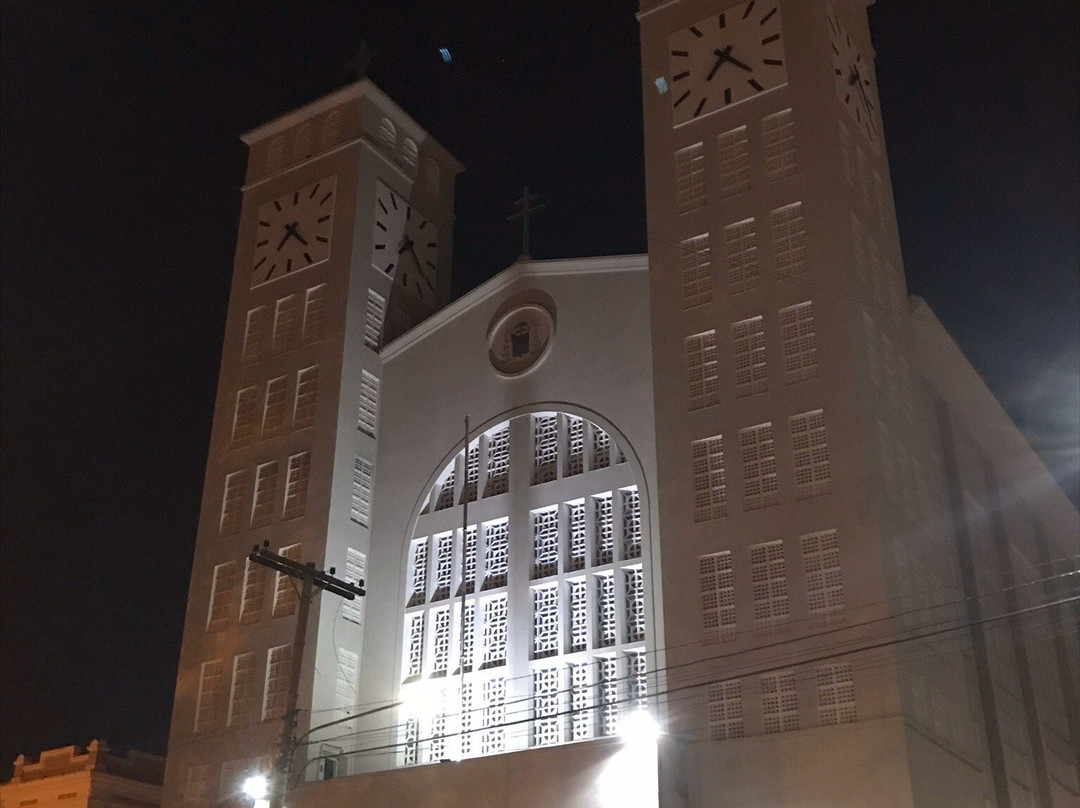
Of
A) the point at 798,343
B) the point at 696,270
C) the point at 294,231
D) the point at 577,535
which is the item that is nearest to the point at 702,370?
the point at 798,343

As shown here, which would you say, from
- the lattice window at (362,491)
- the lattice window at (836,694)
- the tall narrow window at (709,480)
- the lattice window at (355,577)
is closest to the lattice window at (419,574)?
the lattice window at (355,577)

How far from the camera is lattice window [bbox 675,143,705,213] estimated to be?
2602 centimetres

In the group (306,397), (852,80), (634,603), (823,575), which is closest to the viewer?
(823,575)

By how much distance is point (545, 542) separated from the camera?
1014 inches

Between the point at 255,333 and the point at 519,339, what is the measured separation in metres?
7.43

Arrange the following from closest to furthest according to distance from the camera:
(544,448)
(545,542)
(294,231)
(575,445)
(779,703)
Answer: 1. (779,703)
2. (545,542)
3. (575,445)
4. (544,448)
5. (294,231)

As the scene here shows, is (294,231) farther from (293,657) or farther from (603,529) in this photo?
(293,657)

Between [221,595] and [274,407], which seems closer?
[221,595]

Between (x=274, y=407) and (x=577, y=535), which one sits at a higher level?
(x=274, y=407)

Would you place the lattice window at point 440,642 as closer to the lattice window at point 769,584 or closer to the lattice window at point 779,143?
the lattice window at point 769,584

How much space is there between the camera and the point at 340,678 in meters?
26.3

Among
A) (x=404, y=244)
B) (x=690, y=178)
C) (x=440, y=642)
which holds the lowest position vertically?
(x=440, y=642)

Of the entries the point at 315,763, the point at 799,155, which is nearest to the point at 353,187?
the point at 799,155

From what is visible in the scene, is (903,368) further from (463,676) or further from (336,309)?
(336,309)
